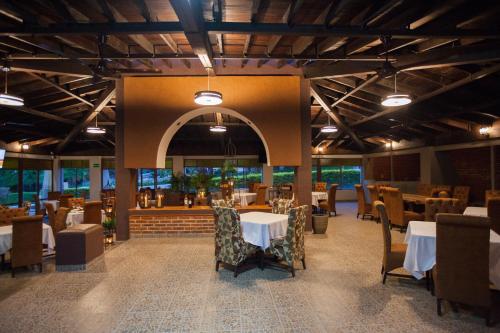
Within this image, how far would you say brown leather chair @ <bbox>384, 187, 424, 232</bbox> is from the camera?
6.54 meters

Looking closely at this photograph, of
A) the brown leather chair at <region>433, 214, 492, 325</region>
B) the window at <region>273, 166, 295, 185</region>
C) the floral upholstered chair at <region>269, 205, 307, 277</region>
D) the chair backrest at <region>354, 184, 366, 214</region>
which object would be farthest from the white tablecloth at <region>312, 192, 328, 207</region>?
the brown leather chair at <region>433, 214, 492, 325</region>

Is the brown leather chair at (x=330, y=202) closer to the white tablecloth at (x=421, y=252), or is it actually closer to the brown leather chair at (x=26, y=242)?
→ the white tablecloth at (x=421, y=252)

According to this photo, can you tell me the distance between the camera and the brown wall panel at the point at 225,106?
609 centimetres

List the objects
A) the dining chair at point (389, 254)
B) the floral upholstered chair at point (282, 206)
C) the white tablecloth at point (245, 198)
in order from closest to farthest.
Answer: the dining chair at point (389, 254)
the floral upholstered chair at point (282, 206)
the white tablecloth at point (245, 198)

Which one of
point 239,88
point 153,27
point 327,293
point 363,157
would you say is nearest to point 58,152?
point 239,88

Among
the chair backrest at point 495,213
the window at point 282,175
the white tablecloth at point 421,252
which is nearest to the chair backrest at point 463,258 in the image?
the white tablecloth at point 421,252

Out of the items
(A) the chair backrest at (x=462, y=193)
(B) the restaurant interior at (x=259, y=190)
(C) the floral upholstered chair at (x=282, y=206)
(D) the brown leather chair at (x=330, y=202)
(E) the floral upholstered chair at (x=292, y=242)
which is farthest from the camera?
(D) the brown leather chair at (x=330, y=202)

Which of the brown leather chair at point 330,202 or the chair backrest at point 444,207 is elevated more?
the chair backrest at point 444,207

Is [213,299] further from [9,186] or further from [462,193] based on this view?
[9,186]

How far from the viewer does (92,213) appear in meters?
5.93

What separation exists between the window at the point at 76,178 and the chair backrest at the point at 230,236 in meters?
11.7

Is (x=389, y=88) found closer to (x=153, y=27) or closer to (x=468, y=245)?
(x=468, y=245)

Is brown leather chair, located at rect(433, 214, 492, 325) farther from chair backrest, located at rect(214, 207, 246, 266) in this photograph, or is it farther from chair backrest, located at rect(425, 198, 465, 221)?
chair backrest, located at rect(214, 207, 246, 266)

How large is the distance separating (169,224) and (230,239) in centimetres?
258
